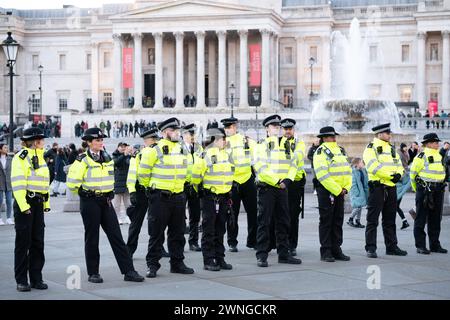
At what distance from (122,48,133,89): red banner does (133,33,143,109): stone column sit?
777 millimetres

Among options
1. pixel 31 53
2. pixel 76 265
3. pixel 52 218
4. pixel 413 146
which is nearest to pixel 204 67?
pixel 31 53

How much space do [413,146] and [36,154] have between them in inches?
822

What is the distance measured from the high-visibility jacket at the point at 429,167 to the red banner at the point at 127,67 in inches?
2489

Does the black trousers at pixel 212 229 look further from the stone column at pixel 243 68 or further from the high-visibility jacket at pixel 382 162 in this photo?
the stone column at pixel 243 68

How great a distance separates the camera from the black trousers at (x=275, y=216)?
43.9 ft

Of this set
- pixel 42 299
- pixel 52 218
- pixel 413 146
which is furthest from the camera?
pixel 413 146

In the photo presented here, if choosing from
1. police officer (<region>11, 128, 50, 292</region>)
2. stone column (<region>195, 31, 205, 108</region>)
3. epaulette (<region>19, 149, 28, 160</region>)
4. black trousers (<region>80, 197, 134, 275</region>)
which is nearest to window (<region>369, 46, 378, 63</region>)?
stone column (<region>195, 31, 205, 108</region>)

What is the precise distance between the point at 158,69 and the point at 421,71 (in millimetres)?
23075

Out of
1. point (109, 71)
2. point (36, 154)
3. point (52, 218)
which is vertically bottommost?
point (52, 218)

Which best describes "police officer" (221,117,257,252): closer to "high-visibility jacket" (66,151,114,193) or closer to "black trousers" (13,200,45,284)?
"high-visibility jacket" (66,151,114,193)

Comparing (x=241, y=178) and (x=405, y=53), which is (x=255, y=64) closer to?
(x=405, y=53)

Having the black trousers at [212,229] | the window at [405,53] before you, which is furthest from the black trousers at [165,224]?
the window at [405,53]

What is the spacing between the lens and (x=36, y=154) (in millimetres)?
11945
